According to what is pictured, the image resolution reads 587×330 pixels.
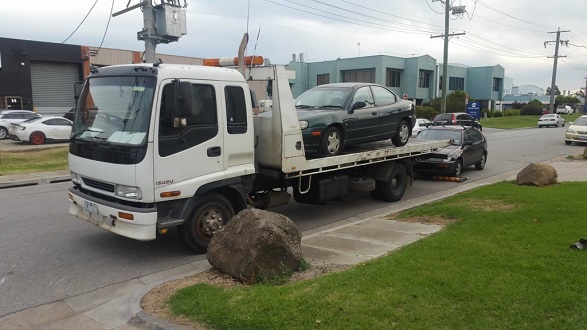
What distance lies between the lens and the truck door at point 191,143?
596 centimetres

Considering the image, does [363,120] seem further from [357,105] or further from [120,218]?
[120,218]

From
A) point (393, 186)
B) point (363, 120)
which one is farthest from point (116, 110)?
point (393, 186)

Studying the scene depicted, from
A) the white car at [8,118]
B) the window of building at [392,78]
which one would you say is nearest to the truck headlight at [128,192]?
the white car at [8,118]

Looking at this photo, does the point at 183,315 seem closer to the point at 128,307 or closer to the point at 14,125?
the point at 128,307

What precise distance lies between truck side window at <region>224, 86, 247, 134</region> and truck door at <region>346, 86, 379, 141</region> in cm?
261

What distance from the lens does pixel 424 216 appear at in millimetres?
8555

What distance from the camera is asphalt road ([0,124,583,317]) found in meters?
5.52

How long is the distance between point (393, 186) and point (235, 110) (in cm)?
528

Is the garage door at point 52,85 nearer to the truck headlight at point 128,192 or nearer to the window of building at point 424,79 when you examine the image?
the truck headlight at point 128,192

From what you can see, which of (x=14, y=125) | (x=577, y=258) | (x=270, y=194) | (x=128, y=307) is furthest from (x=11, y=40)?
(x=577, y=258)

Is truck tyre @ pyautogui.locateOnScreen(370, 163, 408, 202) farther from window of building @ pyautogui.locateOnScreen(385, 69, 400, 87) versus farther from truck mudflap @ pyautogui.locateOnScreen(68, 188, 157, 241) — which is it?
window of building @ pyautogui.locateOnScreen(385, 69, 400, 87)

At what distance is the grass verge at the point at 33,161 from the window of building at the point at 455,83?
200 ft

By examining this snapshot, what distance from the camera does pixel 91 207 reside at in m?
6.29

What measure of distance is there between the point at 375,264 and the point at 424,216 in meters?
3.38
